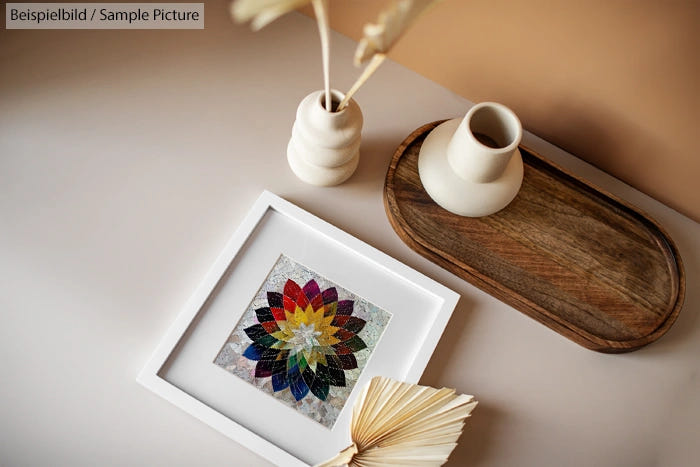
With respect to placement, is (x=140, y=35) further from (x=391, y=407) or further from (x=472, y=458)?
(x=472, y=458)

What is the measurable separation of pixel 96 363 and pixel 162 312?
4.0 inches

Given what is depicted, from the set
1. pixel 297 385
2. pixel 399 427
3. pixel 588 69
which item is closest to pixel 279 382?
pixel 297 385

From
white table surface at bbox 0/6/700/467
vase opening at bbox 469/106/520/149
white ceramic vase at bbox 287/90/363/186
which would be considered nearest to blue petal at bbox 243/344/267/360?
white table surface at bbox 0/6/700/467

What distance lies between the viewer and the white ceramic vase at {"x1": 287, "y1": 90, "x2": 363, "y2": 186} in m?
0.71

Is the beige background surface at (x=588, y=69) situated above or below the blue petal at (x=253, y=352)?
above

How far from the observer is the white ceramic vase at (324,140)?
27.8 inches

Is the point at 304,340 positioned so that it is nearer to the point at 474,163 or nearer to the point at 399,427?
the point at 399,427

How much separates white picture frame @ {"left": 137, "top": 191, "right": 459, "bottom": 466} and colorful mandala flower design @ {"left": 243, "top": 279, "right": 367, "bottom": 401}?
26 mm

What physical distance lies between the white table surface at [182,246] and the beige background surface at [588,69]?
0.12 ft

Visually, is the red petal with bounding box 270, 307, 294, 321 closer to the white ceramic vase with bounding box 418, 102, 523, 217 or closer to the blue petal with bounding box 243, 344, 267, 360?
the blue petal with bounding box 243, 344, 267, 360

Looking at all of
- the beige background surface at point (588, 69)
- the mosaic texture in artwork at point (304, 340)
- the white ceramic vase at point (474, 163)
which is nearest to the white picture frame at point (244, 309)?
the mosaic texture in artwork at point (304, 340)

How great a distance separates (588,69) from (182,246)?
596 millimetres

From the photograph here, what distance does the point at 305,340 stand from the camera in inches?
30.0

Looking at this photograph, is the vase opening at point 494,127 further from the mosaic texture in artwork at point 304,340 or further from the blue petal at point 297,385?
the blue petal at point 297,385
